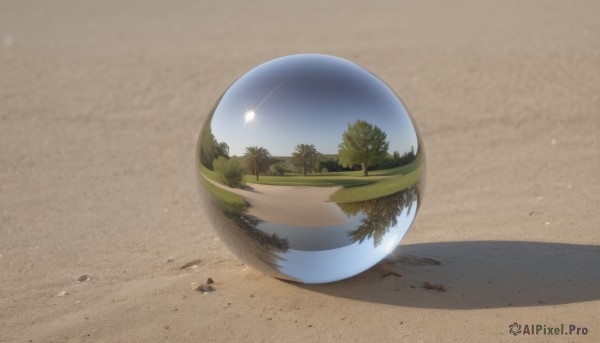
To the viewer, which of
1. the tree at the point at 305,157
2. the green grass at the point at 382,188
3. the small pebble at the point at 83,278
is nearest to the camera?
the tree at the point at 305,157

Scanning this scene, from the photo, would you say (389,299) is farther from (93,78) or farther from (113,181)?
(93,78)

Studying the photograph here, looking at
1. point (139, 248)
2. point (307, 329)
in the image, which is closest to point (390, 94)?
point (307, 329)

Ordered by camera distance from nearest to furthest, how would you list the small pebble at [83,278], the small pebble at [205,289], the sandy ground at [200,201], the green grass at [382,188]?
the green grass at [382,188]
the sandy ground at [200,201]
the small pebble at [205,289]
the small pebble at [83,278]

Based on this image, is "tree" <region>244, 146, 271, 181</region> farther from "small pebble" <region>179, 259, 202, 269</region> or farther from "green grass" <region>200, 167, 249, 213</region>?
"small pebble" <region>179, 259, 202, 269</region>

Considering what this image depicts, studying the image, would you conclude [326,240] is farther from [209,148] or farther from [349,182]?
[209,148]

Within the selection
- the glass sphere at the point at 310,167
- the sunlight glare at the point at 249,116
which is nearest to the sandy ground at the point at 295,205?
the glass sphere at the point at 310,167

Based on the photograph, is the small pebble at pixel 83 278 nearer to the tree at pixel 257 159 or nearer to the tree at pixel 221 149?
the tree at pixel 221 149

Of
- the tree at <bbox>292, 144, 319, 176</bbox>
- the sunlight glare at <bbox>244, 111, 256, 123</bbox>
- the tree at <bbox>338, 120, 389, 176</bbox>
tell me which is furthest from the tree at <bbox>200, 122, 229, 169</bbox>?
the tree at <bbox>338, 120, 389, 176</bbox>
